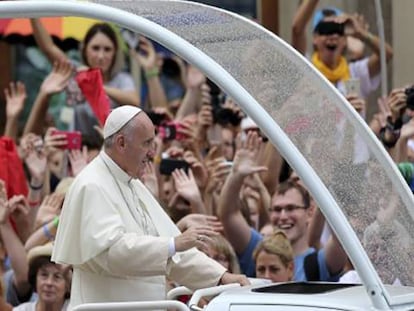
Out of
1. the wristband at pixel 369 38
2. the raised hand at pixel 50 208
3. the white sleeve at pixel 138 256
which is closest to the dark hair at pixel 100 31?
the wristband at pixel 369 38

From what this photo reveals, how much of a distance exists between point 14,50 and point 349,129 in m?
12.7

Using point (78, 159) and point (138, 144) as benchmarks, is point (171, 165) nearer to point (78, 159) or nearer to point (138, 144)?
point (78, 159)

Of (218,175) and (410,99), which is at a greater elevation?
(410,99)

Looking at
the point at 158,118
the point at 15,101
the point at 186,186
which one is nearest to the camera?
the point at 186,186

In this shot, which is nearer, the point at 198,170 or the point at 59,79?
the point at 198,170

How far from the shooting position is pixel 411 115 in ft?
31.0

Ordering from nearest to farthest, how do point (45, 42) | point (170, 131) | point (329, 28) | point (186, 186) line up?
point (186, 186) → point (170, 131) → point (329, 28) → point (45, 42)

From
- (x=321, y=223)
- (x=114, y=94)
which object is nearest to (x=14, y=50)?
(x=114, y=94)

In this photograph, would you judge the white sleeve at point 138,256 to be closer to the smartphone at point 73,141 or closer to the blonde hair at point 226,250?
the blonde hair at point 226,250

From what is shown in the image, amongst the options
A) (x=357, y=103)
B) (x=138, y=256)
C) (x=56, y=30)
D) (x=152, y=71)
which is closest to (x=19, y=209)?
(x=357, y=103)

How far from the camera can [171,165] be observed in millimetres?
9430

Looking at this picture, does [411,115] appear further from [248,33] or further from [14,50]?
[14,50]

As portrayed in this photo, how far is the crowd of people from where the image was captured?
6.45 metres

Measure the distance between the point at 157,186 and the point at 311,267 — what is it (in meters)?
1.58
